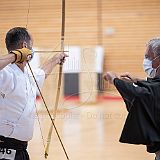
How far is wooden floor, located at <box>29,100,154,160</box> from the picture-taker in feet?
A: 11.9

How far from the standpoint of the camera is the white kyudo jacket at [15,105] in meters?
1.81

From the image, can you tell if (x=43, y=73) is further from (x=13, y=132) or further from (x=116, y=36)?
(x=116, y=36)

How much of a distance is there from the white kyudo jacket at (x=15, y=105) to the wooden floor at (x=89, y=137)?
1.21 metres

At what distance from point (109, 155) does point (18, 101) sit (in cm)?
199

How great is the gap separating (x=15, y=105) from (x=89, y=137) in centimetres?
281

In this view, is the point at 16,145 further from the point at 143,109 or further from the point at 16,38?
the point at 143,109

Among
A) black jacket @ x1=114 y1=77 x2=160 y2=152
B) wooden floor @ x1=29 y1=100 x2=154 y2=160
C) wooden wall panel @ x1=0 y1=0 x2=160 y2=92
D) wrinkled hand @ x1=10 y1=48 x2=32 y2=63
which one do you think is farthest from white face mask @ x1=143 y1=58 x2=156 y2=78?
wooden wall panel @ x1=0 y1=0 x2=160 y2=92

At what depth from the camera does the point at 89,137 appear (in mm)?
4559

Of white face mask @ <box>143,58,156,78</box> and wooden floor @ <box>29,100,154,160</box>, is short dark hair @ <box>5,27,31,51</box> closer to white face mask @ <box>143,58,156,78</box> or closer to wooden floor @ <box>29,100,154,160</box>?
white face mask @ <box>143,58,156,78</box>

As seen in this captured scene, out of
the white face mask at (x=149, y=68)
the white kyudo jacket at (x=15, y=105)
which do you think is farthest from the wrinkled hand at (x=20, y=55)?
the white face mask at (x=149, y=68)

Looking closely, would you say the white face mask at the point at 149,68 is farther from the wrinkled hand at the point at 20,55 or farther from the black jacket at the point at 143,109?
the wrinkled hand at the point at 20,55

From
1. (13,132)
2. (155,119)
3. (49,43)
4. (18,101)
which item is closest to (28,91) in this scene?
(18,101)

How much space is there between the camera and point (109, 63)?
8273mm

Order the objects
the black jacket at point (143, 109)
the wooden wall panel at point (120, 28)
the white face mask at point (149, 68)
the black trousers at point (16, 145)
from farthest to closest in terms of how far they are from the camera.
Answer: the wooden wall panel at point (120, 28) → the black trousers at point (16, 145) → the white face mask at point (149, 68) → the black jacket at point (143, 109)
